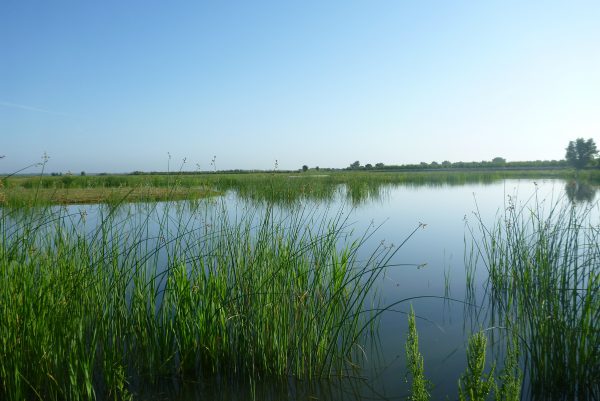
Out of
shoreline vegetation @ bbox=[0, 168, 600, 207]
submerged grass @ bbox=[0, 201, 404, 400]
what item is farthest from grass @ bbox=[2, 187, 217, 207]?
submerged grass @ bbox=[0, 201, 404, 400]

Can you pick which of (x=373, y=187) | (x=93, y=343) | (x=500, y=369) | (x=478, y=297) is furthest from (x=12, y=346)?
(x=373, y=187)

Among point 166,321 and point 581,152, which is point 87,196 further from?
point 581,152

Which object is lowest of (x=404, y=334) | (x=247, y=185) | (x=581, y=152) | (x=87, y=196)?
(x=404, y=334)

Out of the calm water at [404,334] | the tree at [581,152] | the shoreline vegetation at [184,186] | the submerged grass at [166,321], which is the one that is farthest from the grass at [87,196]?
the tree at [581,152]

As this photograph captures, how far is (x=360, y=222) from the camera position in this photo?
957 cm

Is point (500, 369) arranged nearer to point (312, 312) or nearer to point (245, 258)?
point (312, 312)

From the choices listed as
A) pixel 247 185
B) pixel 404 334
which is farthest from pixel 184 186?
pixel 404 334

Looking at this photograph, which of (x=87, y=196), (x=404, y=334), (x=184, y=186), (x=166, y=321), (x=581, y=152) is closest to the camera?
(x=166, y=321)

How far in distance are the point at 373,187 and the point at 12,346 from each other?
17000mm

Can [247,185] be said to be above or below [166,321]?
above

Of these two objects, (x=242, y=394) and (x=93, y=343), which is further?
(x=242, y=394)

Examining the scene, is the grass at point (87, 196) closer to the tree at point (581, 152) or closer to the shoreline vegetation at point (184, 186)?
the shoreline vegetation at point (184, 186)

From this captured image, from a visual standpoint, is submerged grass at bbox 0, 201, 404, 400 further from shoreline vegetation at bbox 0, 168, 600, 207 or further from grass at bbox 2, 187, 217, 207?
shoreline vegetation at bbox 0, 168, 600, 207

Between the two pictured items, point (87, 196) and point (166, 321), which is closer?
point (166, 321)
